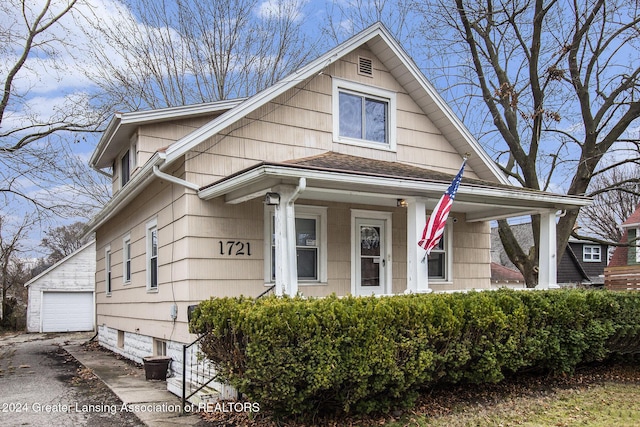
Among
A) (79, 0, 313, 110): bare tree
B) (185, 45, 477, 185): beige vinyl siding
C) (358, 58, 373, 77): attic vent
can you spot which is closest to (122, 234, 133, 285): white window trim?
(185, 45, 477, 185): beige vinyl siding

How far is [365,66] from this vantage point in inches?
421

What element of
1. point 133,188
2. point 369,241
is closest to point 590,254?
point 369,241

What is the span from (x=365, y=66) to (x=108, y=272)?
9334mm

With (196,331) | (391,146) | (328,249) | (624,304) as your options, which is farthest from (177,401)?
(624,304)

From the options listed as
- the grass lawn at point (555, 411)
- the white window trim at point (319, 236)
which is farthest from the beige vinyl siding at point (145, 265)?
the grass lawn at point (555, 411)

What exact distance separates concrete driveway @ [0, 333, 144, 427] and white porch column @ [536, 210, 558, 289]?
25.0 feet

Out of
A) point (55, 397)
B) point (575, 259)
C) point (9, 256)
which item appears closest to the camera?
point (55, 397)

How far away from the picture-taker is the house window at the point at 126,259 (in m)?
12.3

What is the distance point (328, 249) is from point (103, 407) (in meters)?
4.44

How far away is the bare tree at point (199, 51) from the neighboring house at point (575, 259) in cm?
2015

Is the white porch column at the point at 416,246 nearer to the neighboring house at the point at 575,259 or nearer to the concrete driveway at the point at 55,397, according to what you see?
the concrete driveway at the point at 55,397

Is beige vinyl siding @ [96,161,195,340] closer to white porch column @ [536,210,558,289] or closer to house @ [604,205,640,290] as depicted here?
white porch column @ [536,210,558,289]

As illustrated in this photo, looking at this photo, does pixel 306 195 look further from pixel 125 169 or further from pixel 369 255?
pixel 125 169

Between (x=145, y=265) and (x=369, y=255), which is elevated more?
(x=369, y=255)
